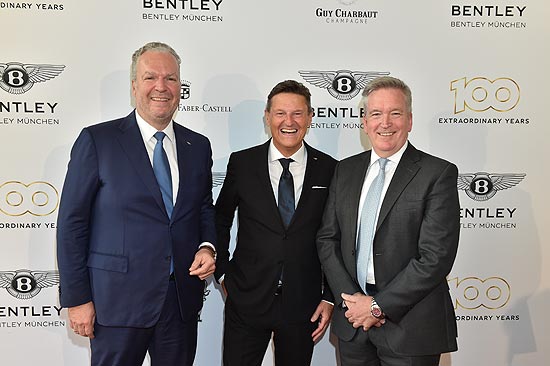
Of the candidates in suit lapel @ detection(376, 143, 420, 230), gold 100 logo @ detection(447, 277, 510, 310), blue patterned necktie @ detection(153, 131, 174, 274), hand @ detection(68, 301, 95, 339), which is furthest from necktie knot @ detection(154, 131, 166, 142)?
gold 100 logo @ detection(447, 277, 510, 310)

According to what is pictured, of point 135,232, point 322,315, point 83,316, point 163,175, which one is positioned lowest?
point 322,315

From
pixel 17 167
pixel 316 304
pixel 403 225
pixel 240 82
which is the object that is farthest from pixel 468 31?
pixel 17 167

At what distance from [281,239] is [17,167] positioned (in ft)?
5.56

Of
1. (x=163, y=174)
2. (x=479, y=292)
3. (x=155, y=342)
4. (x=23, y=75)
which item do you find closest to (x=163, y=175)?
(x=163, y=174)

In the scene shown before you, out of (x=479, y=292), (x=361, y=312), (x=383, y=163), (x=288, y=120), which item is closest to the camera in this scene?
(x=361, y=312)

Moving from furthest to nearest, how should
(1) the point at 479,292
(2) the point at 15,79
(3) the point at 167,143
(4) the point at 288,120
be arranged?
(1) the point at 479,292
(2) the point at 15,79
(4) the point at 288,120
(3) the point at 167,143

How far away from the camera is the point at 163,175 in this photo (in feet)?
6.98

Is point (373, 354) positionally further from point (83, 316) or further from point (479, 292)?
point (479, 292)

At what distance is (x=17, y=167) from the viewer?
2.92 metres

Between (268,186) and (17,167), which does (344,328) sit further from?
(17,167)

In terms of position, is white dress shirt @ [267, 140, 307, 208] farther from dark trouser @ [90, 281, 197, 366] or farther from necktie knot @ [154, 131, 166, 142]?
dark trouser @ [90, 281, 197, 366]

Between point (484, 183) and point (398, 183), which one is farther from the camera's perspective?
point (484, 183)

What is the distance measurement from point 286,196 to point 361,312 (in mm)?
639

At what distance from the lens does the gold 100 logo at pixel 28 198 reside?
2932 millimetres
